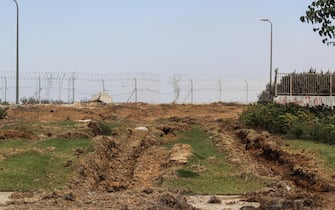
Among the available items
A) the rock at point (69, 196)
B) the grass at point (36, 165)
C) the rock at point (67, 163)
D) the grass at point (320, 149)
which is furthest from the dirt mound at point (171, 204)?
the grass at point (320, 149)

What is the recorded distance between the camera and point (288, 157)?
18.6 meters

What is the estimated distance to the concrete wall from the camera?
31.6 metres

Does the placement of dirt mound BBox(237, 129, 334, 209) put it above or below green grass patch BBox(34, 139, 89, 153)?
below

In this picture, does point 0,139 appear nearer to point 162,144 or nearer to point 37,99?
point 162,144

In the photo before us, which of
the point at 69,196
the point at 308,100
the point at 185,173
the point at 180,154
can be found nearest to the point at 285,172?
the point at 180,154

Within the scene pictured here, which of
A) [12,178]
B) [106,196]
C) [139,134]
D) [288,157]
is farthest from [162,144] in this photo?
[106,196]

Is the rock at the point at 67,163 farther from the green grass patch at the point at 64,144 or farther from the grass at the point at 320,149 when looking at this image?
the grass at the point at 320,149

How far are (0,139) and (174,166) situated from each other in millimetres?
8684

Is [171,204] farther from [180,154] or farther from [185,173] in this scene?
[180,154]

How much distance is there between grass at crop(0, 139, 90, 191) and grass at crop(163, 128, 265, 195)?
9.09 ft

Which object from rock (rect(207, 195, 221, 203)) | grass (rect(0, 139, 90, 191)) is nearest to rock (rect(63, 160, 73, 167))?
grass (rect(0, 139, 90, 191))

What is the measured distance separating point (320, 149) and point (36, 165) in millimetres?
9180

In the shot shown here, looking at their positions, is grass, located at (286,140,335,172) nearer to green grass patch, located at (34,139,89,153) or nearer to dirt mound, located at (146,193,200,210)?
dirt mound, located at (146,193,200,210)

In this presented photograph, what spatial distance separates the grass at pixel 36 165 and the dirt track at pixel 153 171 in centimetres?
51
